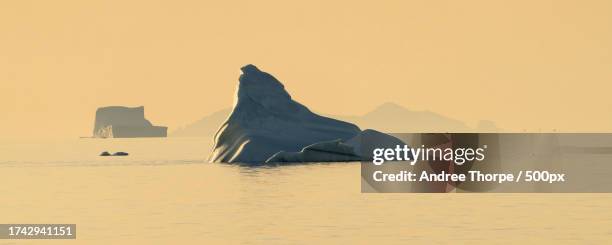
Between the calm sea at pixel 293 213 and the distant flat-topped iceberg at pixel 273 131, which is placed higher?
the distant flat-topped iceberg at pixel 273 131

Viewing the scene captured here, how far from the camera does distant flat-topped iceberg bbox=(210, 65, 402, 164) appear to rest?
3449 inches

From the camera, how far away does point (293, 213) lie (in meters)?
42.2

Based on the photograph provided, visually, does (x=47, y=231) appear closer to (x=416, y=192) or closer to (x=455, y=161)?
(x=416, y=192)

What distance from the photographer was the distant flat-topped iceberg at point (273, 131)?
87.6 metres

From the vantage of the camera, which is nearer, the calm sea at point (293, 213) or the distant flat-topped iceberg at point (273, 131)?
the calm sea at point (293, 213)

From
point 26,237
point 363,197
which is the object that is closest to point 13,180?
point 363,197

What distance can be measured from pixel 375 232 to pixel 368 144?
55.7 metres

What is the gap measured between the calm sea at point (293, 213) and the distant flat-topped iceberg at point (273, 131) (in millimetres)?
20780

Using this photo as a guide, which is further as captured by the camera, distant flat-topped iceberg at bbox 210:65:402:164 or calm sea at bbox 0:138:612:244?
distant flat-topped iceberg at bbox 210:65:402:164

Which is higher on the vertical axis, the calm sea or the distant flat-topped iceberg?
the distant flat-topped iceberg

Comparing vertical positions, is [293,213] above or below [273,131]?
below

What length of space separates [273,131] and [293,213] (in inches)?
1853

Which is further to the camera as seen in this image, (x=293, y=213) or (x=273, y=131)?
(x=273, y=131)

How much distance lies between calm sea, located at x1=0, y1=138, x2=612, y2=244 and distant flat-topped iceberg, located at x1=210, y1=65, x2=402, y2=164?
68.2 feet
